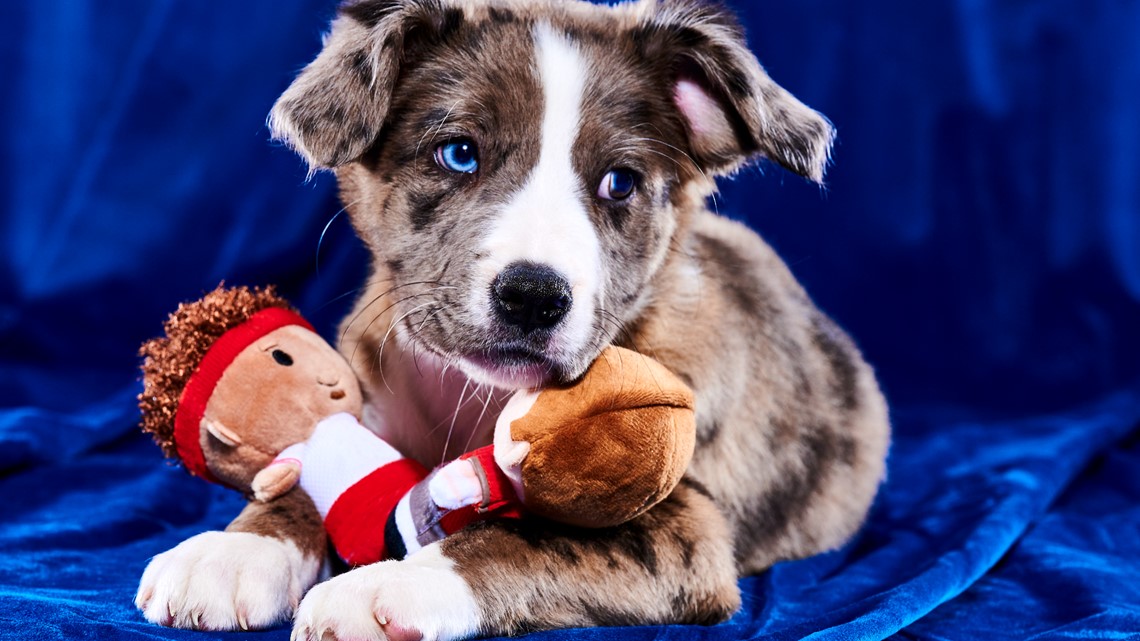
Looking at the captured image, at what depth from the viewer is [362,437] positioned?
262cm

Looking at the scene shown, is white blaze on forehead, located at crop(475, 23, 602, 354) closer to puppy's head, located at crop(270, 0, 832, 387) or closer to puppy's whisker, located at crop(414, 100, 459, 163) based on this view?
puppy's head, located at crop(270, 0, 832, 387)

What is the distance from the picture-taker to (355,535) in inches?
98.7

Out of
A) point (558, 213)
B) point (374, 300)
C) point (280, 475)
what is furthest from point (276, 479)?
point (558, 213)

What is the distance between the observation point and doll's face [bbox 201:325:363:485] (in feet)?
8.38

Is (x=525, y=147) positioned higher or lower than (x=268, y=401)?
higher

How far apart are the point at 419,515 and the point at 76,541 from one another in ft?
4.19

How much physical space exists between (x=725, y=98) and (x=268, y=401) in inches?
50.5

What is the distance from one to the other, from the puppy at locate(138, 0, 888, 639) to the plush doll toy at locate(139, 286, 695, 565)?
100mm

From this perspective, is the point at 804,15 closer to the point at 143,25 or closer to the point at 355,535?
the point at 143,25

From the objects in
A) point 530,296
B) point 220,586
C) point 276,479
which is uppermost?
point 530,296

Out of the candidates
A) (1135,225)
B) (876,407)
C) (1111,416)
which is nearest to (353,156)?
(876,407)

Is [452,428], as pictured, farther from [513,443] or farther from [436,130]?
[436,130]

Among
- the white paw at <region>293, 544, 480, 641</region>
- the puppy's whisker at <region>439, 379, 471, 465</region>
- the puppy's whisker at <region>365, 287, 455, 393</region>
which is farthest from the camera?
the puppy's whisker at <region>439, 379, 471, 465</region>

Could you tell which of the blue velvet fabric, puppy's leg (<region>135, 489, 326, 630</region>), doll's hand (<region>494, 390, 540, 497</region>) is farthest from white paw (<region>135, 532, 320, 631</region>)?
the blue velvet fabric
